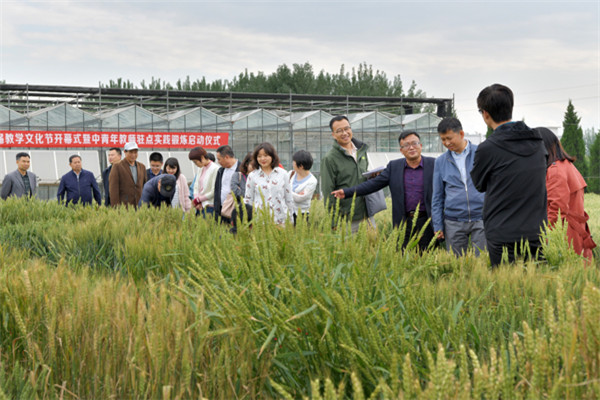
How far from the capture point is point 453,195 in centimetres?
466

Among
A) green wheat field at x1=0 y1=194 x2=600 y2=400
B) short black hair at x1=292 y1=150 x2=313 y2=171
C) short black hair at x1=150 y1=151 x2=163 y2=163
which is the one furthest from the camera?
short black hair at x1=150 y1=151 x2=163 y2=163

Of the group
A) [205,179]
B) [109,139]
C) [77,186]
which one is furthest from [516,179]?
[109,139]

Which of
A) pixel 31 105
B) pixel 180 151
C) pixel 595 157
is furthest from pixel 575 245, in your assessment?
pixel 31 105

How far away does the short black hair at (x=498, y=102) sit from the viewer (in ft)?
11.3

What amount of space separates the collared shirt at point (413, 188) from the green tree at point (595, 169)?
31.7 metres

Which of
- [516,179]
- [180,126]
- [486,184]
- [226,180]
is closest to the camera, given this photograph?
[516,179]

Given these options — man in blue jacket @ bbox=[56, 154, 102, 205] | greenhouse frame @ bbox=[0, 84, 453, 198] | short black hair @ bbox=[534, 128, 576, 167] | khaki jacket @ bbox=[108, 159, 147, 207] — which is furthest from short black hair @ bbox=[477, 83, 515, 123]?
greenhouse frame @ bbox=[0, 84, 453, 198]

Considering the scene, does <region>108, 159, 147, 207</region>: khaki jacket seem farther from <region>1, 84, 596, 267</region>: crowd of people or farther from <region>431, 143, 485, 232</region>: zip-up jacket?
<region>431, 143, 485, 232</region>: zip-up jacket

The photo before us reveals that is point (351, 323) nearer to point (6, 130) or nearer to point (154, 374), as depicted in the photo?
point (154, 374)

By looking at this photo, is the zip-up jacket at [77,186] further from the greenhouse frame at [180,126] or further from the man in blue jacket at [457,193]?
the greenhouse frame at [180,126]

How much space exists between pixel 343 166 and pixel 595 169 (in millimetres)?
33194

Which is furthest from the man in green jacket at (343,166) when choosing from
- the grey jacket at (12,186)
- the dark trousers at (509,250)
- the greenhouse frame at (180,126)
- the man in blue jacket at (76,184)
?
the greenhouse frame at (180,126)

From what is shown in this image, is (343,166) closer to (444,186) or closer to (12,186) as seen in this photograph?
(444,186)

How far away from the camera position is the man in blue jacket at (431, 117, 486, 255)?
4605 mm
